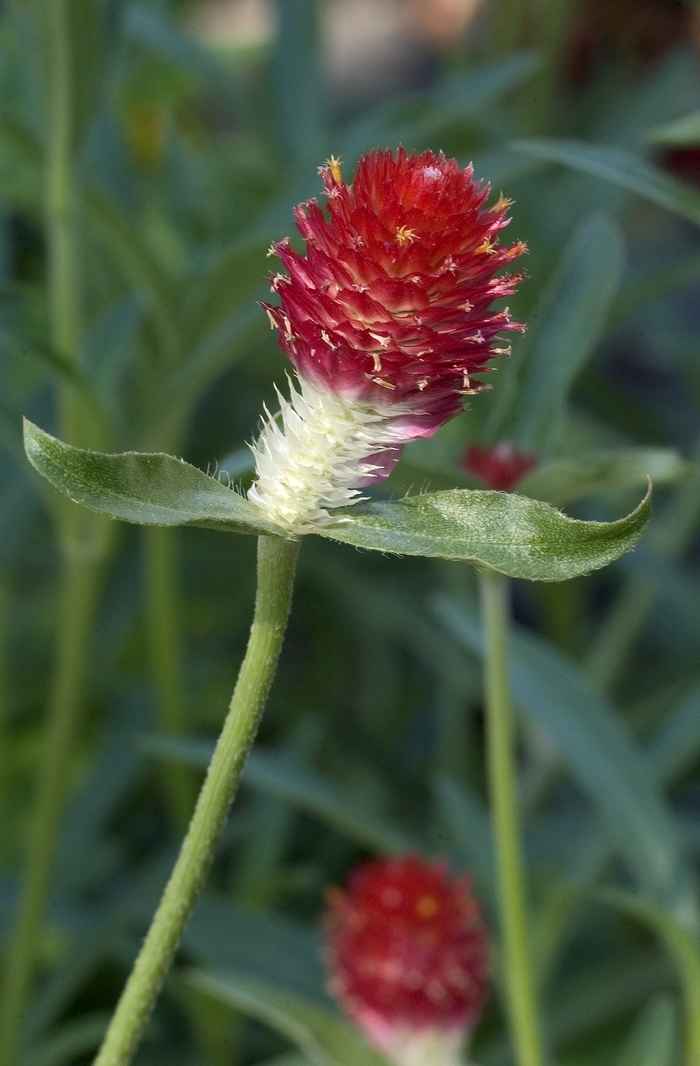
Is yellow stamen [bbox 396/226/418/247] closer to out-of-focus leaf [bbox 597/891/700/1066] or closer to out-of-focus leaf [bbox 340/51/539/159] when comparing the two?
out-of-focus leaf [bbox 597/891/700/1066]

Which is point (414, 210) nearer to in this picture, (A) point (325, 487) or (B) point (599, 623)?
(A) point (325, 487)

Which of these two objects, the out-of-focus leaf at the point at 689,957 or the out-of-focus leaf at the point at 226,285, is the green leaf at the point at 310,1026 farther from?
the out-of-focus leaf at the point at 226,285

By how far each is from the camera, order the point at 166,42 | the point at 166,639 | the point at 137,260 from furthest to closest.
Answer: the point at 166,42
the point at 166,639
the point at 137,260

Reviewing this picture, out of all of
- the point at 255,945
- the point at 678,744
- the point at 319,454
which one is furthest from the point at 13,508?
the point at 319,454

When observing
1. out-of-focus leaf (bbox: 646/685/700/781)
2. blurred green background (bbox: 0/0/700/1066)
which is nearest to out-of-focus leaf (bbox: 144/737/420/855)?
blurred green background (bbox: 0/0/700/1066)

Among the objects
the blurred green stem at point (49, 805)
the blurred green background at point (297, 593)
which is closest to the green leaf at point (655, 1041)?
the blurred green background at point (297, 593)

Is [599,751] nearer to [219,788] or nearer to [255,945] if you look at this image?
[255,945]
